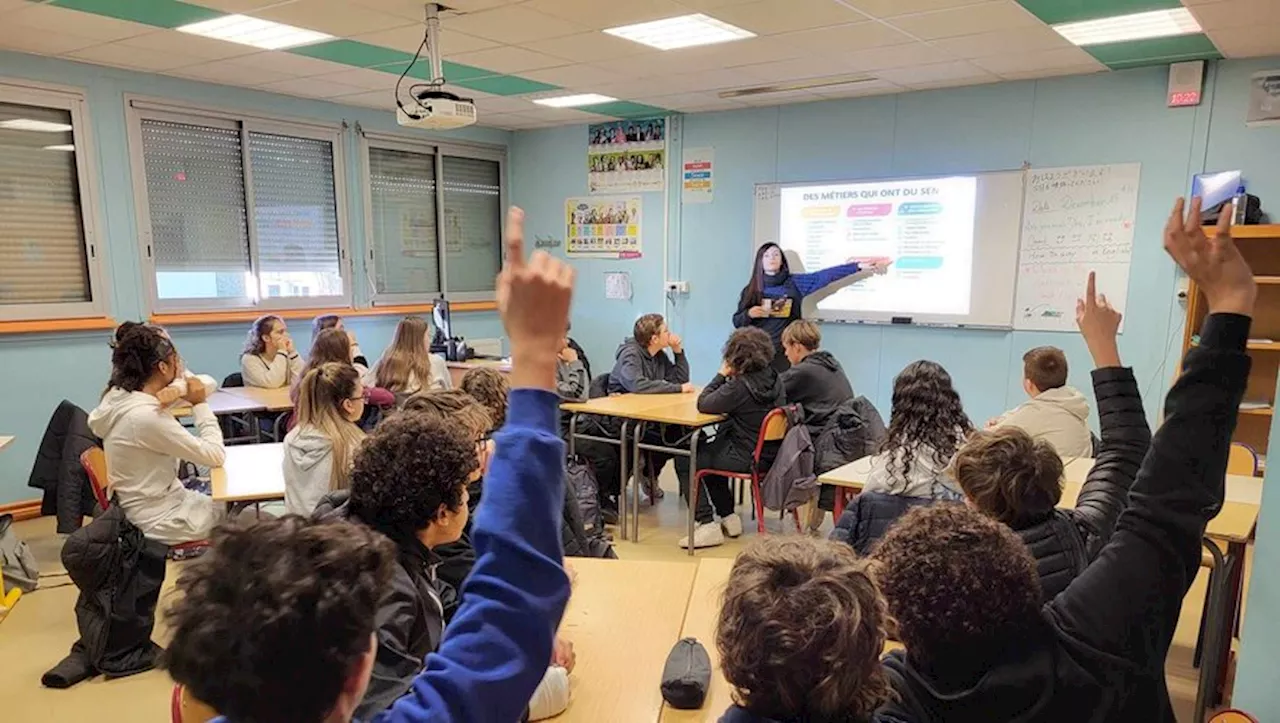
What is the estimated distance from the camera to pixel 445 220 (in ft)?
24.0

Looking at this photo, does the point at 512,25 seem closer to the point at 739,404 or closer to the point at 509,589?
the point at 739,404

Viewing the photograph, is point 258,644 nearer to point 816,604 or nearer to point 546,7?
point 816,604

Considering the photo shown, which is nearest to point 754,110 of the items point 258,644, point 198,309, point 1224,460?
point 198,309

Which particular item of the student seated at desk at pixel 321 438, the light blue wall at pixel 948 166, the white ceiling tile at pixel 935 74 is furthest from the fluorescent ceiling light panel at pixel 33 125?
the white ceiling tile at pixel 935 74

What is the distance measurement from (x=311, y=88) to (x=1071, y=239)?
5313mm

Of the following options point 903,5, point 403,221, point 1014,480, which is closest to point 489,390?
point 1014,480

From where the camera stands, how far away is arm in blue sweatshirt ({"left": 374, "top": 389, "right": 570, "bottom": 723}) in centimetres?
68

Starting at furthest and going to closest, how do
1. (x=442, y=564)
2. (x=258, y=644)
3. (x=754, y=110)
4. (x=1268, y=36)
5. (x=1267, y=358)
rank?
(x=754, y=110)
(x=1267, y=358)
(x=1268, y=36)
(x=442, y=564)
(x=258, y=644)

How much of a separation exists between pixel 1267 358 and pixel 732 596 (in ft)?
16.7

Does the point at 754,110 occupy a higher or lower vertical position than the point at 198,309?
higher

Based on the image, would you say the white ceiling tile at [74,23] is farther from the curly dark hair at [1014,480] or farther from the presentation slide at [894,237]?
the curly dark hair at [1014,480]

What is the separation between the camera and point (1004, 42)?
14.1 ft

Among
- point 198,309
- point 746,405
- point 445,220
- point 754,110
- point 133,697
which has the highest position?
point 754,110

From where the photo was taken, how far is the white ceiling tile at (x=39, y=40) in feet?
13.6
